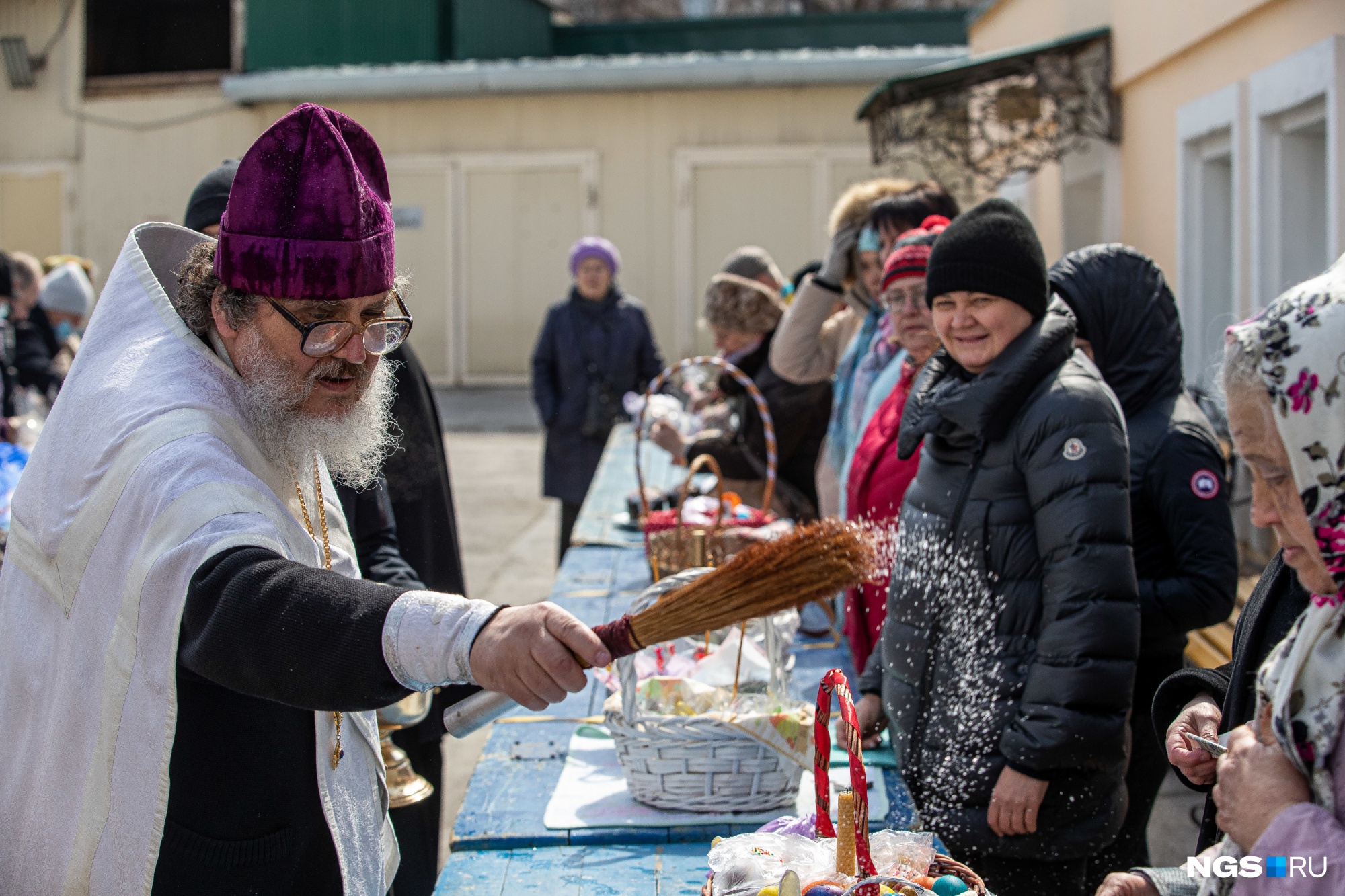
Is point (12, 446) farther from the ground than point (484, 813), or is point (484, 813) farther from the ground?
point (12, 446)

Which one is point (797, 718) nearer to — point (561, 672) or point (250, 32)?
point (561, 672)

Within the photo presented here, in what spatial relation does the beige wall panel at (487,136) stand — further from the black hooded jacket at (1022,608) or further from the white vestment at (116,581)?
the white vestment at (116,581)

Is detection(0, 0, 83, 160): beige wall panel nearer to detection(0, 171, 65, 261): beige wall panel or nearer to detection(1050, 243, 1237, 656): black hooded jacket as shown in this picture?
detection(0, 171, 65, 261): beige wall panel

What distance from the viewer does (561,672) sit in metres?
1.33

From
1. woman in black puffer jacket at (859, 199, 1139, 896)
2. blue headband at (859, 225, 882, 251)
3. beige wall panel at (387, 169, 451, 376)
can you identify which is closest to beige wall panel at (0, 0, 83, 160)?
beige wall panel at (387, 169, 451, 376)

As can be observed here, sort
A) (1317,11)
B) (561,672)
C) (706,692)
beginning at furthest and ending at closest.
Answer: (1317,11), (706,692), (561,672)

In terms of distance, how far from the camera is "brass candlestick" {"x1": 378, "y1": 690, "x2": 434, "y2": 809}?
2363 mm

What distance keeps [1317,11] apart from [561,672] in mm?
3893

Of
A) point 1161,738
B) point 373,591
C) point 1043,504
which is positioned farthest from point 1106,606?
point 373,591

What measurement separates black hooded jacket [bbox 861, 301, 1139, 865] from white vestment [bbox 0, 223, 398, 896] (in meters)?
1.17

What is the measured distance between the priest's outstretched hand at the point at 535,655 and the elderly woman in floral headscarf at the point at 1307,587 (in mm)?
720

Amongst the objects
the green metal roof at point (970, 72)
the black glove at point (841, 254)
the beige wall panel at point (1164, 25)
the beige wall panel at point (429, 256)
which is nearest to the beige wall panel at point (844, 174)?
the beige wall panel at point (429, 256)

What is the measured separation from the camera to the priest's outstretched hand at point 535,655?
4.30ft

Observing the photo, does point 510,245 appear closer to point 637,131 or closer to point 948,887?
point 637,131
